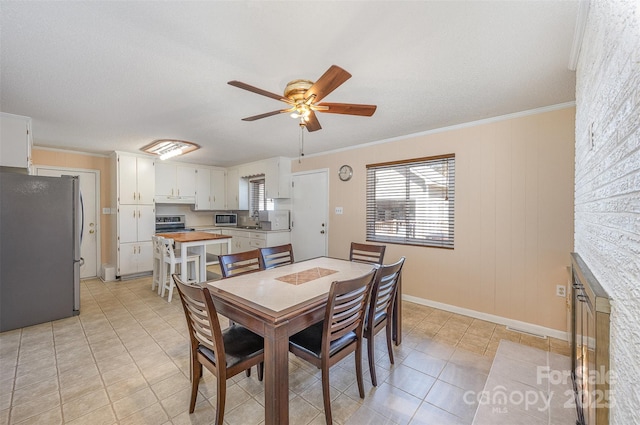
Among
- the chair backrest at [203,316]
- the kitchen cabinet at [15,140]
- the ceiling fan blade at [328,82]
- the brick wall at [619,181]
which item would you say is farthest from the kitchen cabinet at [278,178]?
the brick wall at [619,181]

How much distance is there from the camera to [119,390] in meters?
1.85

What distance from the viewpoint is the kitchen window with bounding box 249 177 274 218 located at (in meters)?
5.87

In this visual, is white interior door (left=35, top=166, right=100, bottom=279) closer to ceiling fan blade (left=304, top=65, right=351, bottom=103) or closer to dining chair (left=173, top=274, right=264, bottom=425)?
dining chair (left=173, top=274, right=264, bottom=425)

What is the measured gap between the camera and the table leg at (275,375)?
1271mm

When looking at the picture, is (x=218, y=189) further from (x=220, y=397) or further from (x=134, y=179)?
(x=220, y=397)

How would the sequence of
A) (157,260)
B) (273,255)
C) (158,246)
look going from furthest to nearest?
(157,260) < (158,246) < (273,255)

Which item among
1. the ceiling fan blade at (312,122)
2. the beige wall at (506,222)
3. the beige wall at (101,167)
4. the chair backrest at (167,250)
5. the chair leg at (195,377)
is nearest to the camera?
the chair leg at (195,377)

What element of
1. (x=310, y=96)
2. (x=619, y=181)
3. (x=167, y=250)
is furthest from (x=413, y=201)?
(x=167, y=250)

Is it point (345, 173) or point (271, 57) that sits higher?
point (271, 57)

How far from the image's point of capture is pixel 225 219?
6.09m

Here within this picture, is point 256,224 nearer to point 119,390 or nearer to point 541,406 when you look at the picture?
point 119,390

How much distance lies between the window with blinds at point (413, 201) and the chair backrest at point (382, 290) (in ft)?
5.29

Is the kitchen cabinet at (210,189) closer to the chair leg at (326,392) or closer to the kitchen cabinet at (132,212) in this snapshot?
the kitchen cabinet at (132,212)

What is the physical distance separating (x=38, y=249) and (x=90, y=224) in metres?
2.07
